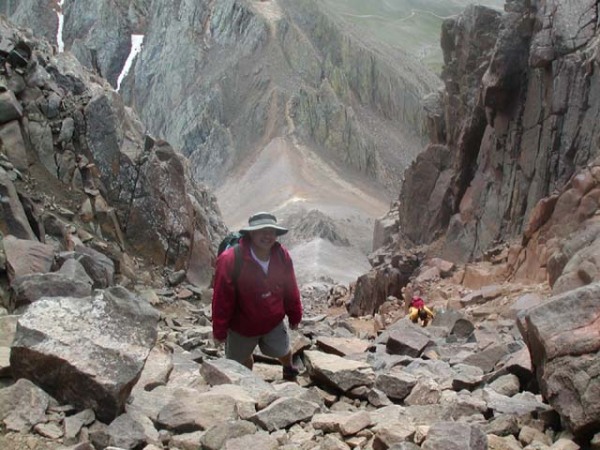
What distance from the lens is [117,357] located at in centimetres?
588

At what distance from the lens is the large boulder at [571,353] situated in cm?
531

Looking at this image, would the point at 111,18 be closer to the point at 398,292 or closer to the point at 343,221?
the point at 343,221

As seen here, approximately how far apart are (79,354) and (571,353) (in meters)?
4.14

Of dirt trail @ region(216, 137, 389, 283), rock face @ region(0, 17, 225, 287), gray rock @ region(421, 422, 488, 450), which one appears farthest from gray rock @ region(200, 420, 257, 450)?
dirt trail @ region(216, 137, 389, 283)

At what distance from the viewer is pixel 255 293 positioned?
7.86 meters

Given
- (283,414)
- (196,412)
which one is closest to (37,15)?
(196,412)

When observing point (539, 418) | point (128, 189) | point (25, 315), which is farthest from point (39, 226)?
point (539, 418)

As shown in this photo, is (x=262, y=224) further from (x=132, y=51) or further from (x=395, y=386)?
(x=132, y=51)

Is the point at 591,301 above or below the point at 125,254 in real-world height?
above

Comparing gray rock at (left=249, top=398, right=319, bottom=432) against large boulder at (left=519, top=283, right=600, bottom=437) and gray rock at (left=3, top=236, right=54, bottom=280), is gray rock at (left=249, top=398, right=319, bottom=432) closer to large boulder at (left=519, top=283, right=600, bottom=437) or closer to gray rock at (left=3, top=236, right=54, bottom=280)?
large boulder at (left=519, top=283, right=600, bottom=437)

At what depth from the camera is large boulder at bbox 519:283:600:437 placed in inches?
209

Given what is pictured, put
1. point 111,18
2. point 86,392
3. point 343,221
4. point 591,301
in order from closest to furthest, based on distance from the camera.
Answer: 1. point 86,392
2. point 591,301
3. point 343,221
4. point 111,18

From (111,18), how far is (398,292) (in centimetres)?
10191

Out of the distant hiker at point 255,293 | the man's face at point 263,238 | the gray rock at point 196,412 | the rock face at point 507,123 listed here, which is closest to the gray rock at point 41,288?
the distant hiker at point 255,293
